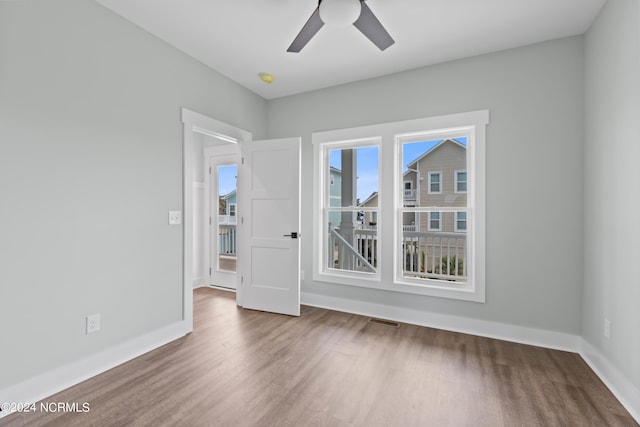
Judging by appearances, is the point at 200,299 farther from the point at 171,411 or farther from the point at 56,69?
the point at 56,69

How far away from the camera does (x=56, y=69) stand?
203 cm

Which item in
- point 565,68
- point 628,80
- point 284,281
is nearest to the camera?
point 628,80

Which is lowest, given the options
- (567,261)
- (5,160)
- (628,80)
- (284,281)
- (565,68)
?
(284,281)

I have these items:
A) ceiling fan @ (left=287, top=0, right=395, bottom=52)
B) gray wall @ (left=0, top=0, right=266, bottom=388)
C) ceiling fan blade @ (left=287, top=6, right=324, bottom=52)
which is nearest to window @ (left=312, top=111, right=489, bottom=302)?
ceiling fan @ (left=287, top=0, right=395, bottom=52)

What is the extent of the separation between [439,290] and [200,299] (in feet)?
10.5

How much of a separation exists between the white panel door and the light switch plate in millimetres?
979

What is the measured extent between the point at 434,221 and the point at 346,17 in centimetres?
229

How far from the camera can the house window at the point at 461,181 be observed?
3189 mm

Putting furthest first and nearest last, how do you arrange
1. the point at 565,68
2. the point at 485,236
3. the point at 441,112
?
the point at 441,112 → the point at 485,236 → the point at 565,68

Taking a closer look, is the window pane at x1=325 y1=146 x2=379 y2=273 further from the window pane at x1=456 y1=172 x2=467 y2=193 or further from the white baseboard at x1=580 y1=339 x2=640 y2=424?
the white baseboard at x1=580 y1=339 x2=640 y2=424

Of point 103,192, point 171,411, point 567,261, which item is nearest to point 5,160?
point 103,192

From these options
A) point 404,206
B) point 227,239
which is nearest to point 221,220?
point 227,239

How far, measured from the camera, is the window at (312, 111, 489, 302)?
3121 mm

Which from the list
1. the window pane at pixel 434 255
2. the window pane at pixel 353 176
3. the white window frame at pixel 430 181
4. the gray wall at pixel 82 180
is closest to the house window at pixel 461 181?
the white window frame at pixel 430 181
